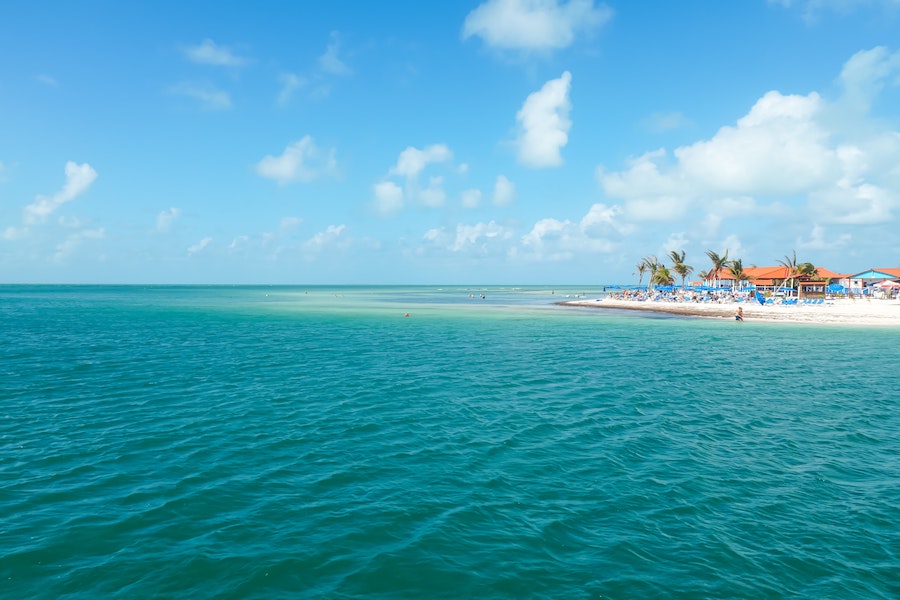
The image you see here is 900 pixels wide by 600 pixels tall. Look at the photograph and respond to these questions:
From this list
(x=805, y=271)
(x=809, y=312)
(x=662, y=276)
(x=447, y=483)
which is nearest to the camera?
(x=447, y=483)

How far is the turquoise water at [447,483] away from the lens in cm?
794

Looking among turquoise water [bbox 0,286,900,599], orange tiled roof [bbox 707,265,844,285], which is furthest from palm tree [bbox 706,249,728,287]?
turquoise water [bbox 0,286,900,599]

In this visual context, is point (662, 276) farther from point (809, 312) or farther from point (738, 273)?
point (809, 312)

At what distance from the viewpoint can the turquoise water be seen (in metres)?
7.94

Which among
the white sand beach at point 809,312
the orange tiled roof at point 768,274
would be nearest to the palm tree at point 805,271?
the orange tiled roof at point 768,274

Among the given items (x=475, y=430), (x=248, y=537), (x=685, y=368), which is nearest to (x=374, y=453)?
(x=475, y=430)

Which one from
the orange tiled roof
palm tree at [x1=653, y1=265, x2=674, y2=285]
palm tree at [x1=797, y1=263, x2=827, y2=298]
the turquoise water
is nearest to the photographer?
the turquoise water

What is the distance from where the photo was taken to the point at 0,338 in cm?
3766

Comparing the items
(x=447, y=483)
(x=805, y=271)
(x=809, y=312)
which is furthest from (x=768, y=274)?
(x=447, y=483)

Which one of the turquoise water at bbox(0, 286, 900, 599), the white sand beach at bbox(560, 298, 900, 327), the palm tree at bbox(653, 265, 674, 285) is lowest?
the turquoise water at bbox(0, 286, 900, 599)

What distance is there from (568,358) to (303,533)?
23.0m

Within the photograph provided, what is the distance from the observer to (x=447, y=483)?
1143 cm

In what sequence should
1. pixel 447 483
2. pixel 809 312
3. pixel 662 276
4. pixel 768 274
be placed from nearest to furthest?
1. pixel 447 483
2. pixel 809 312
3. pixel 768 274
4. pixel 662 276

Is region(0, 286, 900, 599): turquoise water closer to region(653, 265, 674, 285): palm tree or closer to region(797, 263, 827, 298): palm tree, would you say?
region(797, 263, 827, 298): palm tree
